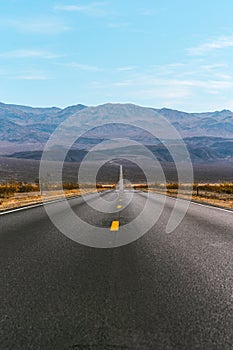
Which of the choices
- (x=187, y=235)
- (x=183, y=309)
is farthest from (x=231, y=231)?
(x=183, y=309)

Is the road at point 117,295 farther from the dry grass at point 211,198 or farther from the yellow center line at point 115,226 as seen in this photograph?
the dry grass at point 211,198

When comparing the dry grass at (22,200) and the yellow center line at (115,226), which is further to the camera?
the dry grass at (22,200)

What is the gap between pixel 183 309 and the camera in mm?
4492

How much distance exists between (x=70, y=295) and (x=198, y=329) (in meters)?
1.65

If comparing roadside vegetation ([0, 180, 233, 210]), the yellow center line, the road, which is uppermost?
the road

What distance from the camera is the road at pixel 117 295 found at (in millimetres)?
3756

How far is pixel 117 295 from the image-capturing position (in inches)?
197

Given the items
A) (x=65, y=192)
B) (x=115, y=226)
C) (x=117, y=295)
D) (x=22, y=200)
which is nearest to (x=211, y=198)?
(x=22, y=200)

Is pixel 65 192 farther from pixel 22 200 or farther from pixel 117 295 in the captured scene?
pixel 117 295

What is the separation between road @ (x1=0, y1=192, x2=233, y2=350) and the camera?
376 cm

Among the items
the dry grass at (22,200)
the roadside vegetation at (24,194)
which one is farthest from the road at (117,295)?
the roadside vegetation at (24,194)

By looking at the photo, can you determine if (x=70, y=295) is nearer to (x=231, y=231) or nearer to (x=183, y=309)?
(x=183, y=309)

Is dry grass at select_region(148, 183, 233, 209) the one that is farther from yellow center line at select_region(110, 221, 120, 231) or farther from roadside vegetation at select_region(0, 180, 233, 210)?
yellow center line at select_region(110, 221, 120, 231)

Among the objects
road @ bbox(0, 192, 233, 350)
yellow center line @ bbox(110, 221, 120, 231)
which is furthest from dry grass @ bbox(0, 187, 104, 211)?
road @ bbox(0, 192, 233, 350)
